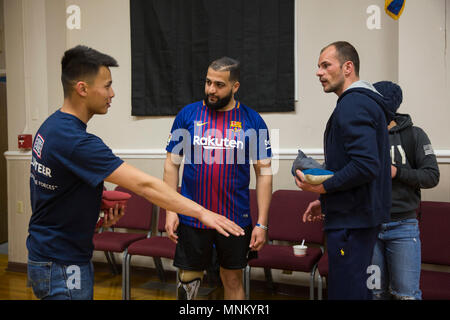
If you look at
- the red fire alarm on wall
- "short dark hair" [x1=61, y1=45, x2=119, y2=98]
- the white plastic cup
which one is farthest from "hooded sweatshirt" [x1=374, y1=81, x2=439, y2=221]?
the red fire alarm on wall

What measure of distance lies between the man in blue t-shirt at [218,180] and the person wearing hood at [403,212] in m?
0.73

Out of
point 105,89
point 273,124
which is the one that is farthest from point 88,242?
point 273,124

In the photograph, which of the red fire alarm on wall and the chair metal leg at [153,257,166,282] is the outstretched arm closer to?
the chair metal leg at [153,257,166,282]

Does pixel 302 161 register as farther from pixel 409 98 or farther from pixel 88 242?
pixel 409 98

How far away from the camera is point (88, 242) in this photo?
5.32 ft

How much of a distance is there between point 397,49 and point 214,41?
1752mm

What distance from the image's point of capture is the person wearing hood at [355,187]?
174 centimetres

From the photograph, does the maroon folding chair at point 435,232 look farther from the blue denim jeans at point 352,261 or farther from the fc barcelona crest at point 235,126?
the fc barcelona crest at point 235,126

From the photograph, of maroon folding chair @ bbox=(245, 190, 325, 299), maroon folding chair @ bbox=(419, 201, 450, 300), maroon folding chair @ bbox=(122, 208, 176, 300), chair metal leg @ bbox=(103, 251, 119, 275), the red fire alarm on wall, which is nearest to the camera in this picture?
maroon folding chair @ bbox=(419, 201, 450, 300)

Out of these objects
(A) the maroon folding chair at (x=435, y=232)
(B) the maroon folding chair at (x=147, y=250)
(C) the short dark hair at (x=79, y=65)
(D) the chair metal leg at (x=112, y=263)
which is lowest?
(D) the chair metal leg at (x=112, y=263)

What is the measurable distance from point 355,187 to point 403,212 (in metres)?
0.50

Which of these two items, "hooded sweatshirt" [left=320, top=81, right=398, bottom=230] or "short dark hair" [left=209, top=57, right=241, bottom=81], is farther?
"short dark hair" [left=209, top=57, right=241, bottom=81]

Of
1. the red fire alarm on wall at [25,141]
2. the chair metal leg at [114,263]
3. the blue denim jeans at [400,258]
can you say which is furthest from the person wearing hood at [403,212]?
the red fire alarm on wall at [25,141]

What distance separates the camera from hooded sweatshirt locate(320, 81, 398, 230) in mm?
1728
